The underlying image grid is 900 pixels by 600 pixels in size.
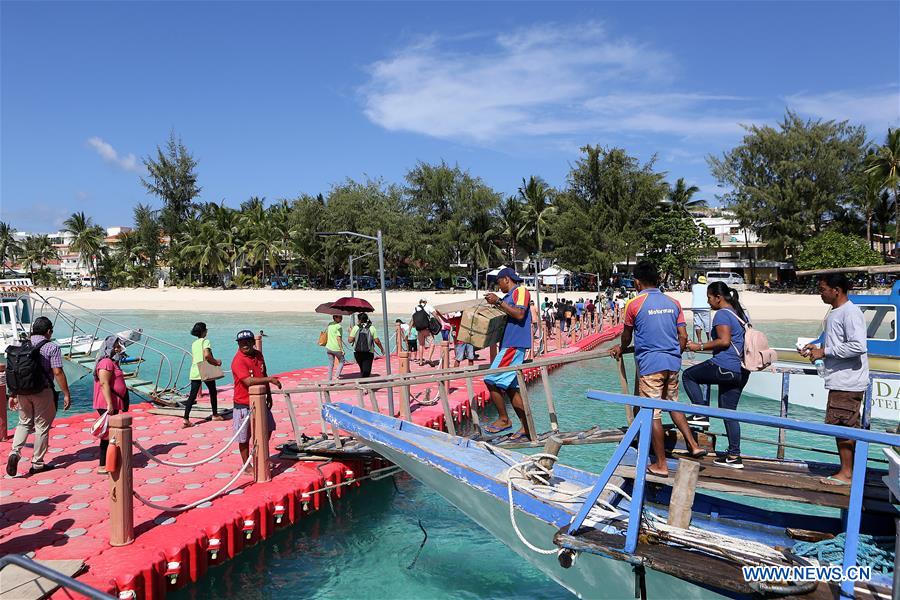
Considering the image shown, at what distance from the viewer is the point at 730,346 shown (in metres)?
6.45

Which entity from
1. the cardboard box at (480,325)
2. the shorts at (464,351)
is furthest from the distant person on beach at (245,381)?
the shorts at (464,351)

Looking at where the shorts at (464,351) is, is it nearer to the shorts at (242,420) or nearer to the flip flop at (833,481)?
the shorts at (242,420)

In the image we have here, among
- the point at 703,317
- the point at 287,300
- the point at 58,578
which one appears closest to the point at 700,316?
the point at 703,317

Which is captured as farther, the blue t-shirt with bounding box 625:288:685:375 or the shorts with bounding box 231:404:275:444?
the shorts with bounding box 231:404:275:444

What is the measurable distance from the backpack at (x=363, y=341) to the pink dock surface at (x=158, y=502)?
2937 mm

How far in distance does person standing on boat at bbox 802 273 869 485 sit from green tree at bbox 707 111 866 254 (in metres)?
54.7

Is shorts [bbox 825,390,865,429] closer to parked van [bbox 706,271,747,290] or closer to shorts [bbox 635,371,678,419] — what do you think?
shorts [bbox 635,371,678,419]

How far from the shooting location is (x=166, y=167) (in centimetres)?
7975

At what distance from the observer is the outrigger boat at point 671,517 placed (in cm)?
397

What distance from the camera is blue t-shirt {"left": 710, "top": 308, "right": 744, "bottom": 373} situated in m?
6.45

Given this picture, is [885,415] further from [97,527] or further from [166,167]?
[166,167]

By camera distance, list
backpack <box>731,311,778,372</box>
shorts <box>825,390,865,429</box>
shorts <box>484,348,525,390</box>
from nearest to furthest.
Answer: shorts <box>825,390,865,429</box>
backpack <box>731,311,778,372</box>
shorts <box>484,348,525,390</box>

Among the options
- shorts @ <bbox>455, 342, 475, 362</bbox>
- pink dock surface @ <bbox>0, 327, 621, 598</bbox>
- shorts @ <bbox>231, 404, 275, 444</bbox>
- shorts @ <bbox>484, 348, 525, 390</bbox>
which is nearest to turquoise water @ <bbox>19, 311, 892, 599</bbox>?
pink dock surface @ <bbox>0, 327, 621, 598</bbox>

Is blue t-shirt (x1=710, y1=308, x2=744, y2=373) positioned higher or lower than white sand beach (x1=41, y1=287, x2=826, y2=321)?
higher
